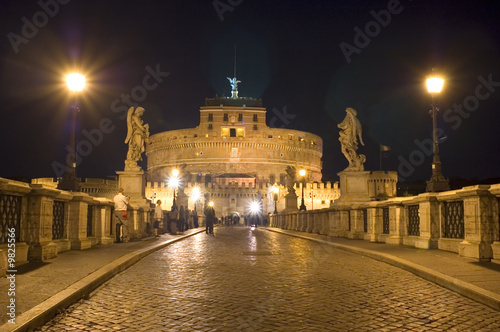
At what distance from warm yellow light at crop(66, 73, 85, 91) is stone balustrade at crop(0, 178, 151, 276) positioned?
2.79 metres

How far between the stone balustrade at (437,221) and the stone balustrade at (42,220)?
22.9ft

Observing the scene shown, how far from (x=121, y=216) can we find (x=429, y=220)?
321 inches

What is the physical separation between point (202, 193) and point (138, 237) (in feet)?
199

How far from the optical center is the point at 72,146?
12.6 meters

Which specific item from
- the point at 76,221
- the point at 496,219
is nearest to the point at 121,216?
the point at 76,221

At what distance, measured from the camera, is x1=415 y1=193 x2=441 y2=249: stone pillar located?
10883mm

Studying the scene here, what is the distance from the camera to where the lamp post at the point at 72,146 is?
1205 centimetres

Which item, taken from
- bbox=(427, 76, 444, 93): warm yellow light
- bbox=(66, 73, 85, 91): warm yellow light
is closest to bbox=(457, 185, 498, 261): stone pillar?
bbox=(427, 76, 444, 93): warm yellow light

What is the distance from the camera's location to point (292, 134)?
3971 inches

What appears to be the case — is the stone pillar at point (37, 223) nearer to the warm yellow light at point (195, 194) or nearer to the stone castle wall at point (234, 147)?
the warm yellow light at point (195, 194)

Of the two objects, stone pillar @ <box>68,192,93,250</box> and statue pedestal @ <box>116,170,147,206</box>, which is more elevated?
statue pedestal @ <box>116,170,147,206</box>

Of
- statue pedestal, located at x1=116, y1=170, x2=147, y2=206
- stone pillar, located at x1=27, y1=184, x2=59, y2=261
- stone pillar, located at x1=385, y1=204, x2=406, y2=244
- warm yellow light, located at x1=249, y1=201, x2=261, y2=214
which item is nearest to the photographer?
stone pillar, located at x1=27, y1=184, x2=59, y2=261

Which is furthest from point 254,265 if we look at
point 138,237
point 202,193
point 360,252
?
point 202,193

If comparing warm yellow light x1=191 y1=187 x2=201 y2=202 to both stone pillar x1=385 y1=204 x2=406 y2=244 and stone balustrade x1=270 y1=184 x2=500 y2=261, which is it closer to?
stone balustrade x1=270 y1=184 x2=500 y2=261
